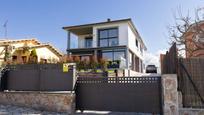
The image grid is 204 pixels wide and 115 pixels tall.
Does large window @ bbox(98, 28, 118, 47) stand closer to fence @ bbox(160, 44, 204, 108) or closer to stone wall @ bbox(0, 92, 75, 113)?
stone wall @ bbox(0, 92, 75, 113)

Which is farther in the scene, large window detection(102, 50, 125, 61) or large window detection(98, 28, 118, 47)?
large window detection(98, 28, 118, 47)

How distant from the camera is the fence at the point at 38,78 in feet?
28.6

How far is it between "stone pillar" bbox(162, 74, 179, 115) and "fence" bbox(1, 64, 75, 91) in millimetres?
3824

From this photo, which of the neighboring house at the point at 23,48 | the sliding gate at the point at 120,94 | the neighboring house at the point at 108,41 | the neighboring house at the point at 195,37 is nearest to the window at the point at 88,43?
the neighboring house at the point at 108,41

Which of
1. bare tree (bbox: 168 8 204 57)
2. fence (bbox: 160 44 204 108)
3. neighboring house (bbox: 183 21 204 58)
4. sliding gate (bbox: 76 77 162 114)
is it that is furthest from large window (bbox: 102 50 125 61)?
fence (bbox: 160 44 204 108)

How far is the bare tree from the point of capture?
11970 millimetres

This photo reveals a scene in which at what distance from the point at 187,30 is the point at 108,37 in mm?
14067

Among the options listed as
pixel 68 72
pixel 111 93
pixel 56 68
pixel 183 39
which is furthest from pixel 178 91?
pixel 183 39

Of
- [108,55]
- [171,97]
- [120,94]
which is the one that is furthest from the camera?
[108,55]

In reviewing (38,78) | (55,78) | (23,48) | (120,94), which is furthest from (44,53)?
(120,94)

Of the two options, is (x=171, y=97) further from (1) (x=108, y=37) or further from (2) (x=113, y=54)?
(1) (x=108, y=37)

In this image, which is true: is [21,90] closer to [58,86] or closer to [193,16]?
[58,86]

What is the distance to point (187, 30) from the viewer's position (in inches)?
491

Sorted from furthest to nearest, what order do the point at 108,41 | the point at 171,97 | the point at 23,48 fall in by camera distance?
the point at 108,41 < the point at 23,48 < the point at 171,97
